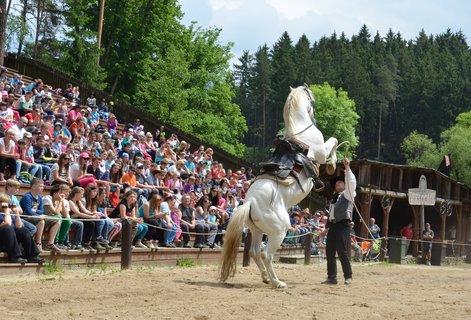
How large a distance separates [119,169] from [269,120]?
87217 millimetres

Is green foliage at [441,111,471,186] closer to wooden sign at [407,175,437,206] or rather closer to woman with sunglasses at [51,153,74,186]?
wooden sign at [407,175,437,206]

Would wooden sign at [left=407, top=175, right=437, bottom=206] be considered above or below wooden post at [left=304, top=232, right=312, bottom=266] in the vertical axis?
above

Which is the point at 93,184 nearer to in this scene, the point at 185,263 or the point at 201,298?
the point at 185,263

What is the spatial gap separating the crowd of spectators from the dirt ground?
94 cm

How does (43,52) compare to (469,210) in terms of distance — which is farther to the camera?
(43,52)

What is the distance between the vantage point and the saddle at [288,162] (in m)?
11.6

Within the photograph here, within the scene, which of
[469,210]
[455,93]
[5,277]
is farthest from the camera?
[455,93]

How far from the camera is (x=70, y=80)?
30016mm

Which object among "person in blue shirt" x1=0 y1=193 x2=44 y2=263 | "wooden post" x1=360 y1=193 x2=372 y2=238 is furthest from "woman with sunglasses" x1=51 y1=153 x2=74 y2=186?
"wooden post" x1=360 y1=193 x2=372 y2=238

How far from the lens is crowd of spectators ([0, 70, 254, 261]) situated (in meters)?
12.6

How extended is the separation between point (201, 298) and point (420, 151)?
7635 cm

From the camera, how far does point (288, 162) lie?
11.7 m

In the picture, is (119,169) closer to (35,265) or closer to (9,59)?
(35,265)

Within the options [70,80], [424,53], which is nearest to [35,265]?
[70,80]
